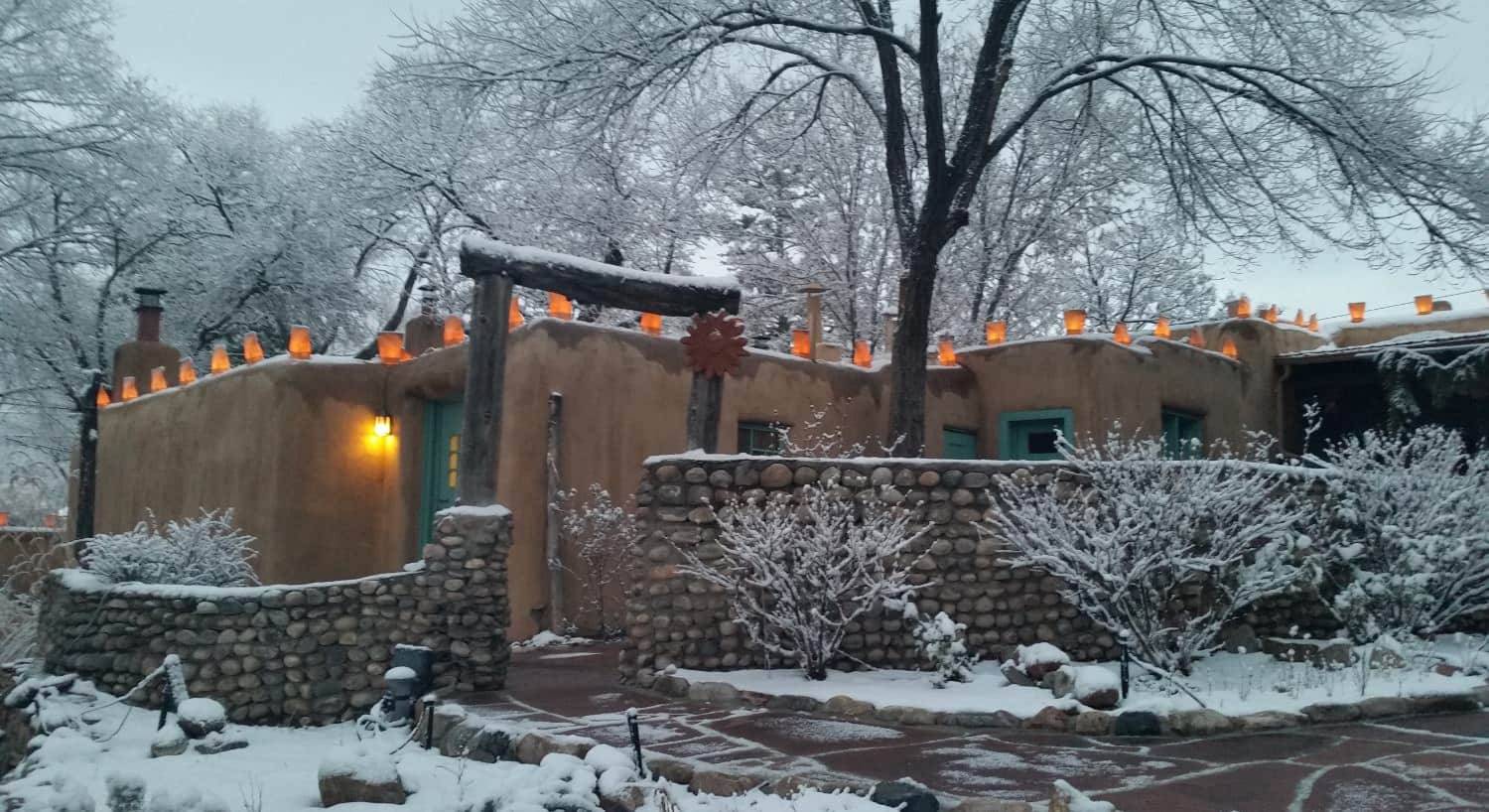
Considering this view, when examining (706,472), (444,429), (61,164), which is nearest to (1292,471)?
(706,472)

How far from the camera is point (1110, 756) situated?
20.3 feet

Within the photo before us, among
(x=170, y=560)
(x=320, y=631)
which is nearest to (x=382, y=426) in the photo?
(x=170, y=560)

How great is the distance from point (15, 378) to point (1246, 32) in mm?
19529

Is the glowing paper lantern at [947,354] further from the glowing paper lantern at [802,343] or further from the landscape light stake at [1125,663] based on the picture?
the landscape light stake at [1125,663]

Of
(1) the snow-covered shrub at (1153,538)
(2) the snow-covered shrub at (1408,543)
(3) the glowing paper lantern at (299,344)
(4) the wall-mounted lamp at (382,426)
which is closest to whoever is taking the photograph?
(1) the snow-covered shrub at (1153,538)

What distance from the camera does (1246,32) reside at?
1173 cm

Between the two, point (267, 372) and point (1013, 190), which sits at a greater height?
point (1013, 190)

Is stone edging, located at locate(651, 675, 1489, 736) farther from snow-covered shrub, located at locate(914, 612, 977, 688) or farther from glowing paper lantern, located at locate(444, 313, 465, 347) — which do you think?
glowing paper lantern, located at locate(444, 313, 465, 347)

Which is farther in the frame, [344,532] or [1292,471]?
[344,532]

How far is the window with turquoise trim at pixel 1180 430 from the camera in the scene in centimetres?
1366

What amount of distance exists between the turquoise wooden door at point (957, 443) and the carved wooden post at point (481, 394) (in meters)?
6.38

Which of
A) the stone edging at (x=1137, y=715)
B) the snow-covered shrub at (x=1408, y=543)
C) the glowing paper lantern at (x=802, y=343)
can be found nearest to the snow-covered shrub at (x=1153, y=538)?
the snow-covered shrub at (x=1408, y=543)

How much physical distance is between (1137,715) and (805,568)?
7.91 feet

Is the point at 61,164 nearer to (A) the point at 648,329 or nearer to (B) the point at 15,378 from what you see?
(B) the point at 15,378
